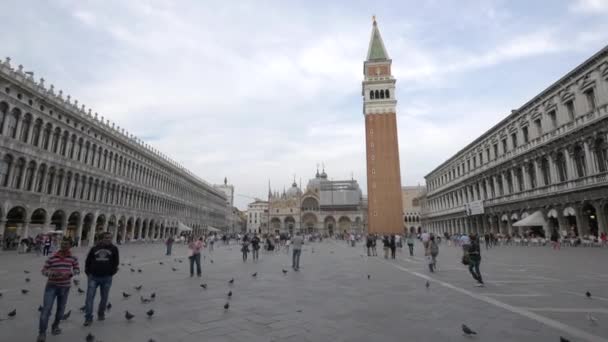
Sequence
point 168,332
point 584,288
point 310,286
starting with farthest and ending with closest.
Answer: point 310,286
point 584,288
point 168,332

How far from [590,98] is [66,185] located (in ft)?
137

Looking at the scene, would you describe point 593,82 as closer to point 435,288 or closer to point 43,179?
point 435,288

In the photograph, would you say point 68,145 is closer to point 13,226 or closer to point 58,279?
point 13,226

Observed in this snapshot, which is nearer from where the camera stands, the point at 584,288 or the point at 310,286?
the point at 584,288

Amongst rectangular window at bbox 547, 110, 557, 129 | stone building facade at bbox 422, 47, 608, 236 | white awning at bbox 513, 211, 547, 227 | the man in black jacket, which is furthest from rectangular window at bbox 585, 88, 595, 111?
the man in black jacket

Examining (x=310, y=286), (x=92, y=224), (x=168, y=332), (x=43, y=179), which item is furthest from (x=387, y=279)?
(x=92, y=224)

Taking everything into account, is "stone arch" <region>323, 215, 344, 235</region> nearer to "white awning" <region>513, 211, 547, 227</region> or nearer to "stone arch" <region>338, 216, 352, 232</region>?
"stone arch" <region>338, 216, 352, 232</region>

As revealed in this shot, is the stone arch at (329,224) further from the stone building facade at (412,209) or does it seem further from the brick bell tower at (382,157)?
the brick bell tower at (382,157)

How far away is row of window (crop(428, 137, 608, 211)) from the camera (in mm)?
21672

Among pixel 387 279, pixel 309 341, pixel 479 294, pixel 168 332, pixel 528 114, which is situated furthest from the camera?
pixel 528 114

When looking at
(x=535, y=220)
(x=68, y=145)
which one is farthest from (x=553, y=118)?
(x=68, y=145)

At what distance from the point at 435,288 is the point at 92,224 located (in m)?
33.7

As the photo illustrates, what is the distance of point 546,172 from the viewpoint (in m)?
27.2

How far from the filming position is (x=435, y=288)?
8148 millimetres
